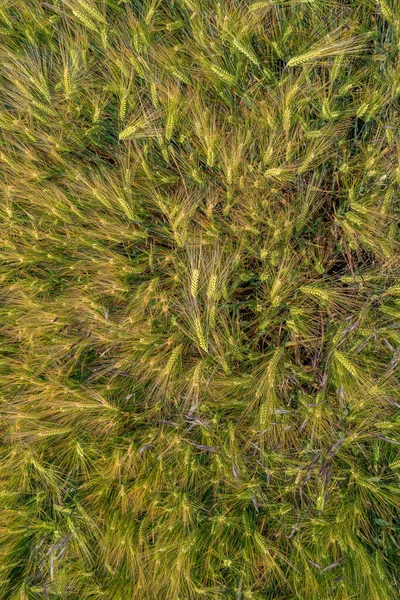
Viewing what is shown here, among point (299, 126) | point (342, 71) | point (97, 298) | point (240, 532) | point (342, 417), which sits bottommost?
point (240, 532)

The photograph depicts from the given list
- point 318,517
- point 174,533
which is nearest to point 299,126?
point 318,517

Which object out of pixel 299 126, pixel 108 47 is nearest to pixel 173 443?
pixel 299 126

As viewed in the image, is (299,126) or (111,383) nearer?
(299,126)

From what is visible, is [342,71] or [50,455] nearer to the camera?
[342,71]

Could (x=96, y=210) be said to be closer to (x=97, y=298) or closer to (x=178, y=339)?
(x=97, y=298)

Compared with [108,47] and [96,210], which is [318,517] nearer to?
[96,210]

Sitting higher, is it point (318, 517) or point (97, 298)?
point (97, 298)
